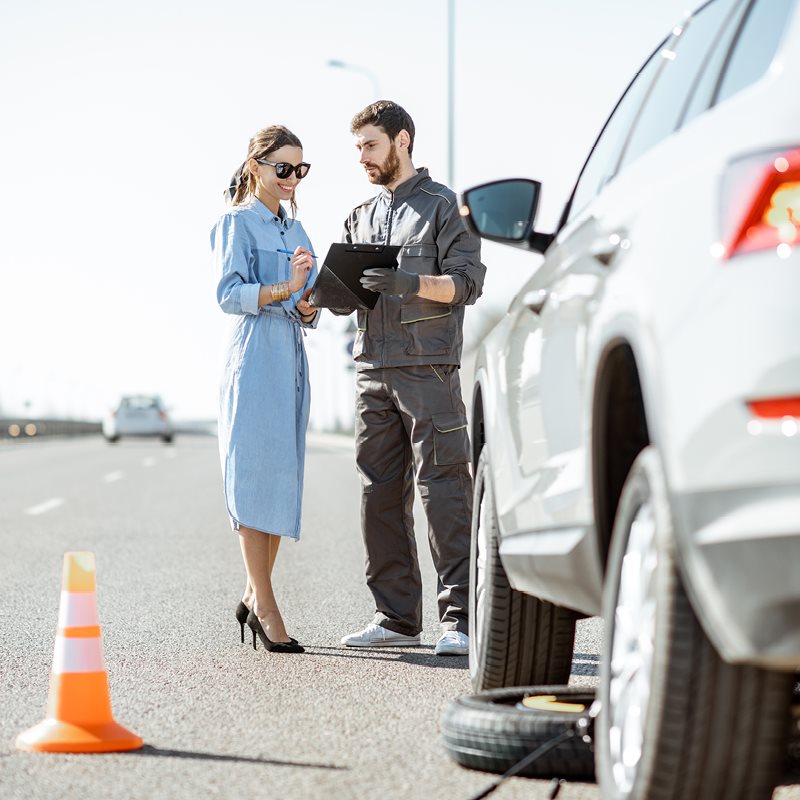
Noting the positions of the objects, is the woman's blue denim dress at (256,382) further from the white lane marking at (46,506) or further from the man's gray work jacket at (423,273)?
the white lane marking at (46,506)

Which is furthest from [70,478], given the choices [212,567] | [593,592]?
[593,592]

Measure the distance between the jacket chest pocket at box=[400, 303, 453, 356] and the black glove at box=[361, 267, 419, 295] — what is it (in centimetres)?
30

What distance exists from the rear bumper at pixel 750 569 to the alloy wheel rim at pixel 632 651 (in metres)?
0.28

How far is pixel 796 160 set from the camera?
2502mm

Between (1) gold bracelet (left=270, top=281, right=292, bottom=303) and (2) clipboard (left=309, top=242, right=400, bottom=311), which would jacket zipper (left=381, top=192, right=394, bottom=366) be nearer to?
(2) clipboard (left=309, top=242, right=400, bottom=311)

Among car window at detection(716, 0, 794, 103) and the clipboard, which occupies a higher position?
car window at detection(716, 0, 794, 103)

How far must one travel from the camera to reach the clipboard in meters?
5.98

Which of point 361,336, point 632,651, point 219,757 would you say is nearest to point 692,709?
point 632,651

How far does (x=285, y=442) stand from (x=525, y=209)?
7.66 feet

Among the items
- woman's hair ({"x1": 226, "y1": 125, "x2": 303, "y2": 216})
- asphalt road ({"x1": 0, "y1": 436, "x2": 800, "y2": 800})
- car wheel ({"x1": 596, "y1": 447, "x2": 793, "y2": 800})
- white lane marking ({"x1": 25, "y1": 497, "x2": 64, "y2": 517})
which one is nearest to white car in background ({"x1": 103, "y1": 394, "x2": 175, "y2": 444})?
white lane marking ({"x1": 25, "y1": 497, "x2": 64, "y2": 517})

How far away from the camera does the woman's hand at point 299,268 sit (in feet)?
20.5

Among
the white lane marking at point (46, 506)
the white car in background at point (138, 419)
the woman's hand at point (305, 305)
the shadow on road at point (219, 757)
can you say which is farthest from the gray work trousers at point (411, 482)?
the white car in background at point (138, 419)

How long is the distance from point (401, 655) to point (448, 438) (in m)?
0.91

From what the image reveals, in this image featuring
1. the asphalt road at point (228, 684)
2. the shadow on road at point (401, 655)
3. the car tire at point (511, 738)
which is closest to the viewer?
the car tire at point (511, 738)
